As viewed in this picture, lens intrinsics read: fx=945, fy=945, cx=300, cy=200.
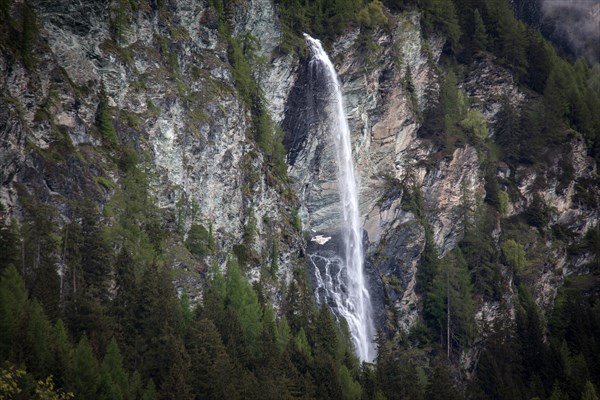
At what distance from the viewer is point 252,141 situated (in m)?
89.1

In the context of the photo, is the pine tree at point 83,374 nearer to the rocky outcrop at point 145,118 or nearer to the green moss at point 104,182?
the rocky outcrop at point 145,118

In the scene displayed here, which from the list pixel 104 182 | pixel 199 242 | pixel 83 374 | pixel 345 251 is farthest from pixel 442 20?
pixel 83 374

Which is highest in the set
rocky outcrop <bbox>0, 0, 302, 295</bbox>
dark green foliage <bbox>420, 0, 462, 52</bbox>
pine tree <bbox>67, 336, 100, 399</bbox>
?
dark green foliage <bbox>420, 0, 462, 52</bbox>

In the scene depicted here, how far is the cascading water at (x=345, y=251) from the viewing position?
90.4 meters

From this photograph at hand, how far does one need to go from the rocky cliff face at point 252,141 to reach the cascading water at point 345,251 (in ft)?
3.68

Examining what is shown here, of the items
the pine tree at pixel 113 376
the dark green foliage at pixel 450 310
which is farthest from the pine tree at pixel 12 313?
the dark green foliage at pixel 450 310

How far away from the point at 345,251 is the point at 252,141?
14.5 metres

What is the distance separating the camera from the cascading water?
9038 centimetres

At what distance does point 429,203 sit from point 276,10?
2616 cm

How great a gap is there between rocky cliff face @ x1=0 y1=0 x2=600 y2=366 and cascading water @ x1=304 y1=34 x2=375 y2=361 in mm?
1123

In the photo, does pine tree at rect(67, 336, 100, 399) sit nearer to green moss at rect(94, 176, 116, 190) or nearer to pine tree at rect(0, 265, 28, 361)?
pine tree at rect(0, 265, 28, 361)

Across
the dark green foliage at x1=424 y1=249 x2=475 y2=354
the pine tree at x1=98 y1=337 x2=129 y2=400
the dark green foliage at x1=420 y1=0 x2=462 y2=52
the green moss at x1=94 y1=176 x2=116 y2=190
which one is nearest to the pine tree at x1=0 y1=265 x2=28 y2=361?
the pine tree at x1=98 y1=337 x2=129 y2=400

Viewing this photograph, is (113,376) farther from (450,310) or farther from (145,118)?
(450,310)

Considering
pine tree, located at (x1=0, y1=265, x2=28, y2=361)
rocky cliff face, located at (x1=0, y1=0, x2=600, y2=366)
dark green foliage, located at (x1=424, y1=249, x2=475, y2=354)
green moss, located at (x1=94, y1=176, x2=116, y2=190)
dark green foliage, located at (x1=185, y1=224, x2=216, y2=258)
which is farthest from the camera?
dark green foliage, located at (x1=424, y1=249, x2=475, y2=354)
